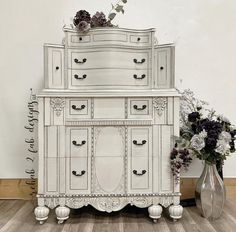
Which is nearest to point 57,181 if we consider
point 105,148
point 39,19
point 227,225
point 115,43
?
point 105,148

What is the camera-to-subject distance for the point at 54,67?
7.81 ft

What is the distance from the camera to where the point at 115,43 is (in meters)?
2.35

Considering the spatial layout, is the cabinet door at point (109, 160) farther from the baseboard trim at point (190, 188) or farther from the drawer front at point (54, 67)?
the baseboard trim at point (190, 188)

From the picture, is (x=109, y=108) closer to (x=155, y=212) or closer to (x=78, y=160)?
(x=78, y=160)

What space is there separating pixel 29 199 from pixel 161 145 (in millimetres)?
1294

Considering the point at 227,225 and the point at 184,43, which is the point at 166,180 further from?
the point at 184,43

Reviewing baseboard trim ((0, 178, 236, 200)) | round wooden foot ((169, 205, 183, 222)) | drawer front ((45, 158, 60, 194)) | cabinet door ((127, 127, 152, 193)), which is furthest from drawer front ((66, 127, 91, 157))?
baseboard trim ((0, 178, 236, 200))

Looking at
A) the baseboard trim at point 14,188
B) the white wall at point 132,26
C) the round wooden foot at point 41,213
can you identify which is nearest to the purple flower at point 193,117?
the white wall at point 132,26

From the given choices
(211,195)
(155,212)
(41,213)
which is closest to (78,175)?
→ (41,213)

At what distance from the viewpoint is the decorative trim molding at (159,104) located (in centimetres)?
231

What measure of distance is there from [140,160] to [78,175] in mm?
432

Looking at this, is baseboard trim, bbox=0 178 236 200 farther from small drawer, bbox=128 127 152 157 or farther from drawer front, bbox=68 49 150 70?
drawer front, bbox=68 49 150 70

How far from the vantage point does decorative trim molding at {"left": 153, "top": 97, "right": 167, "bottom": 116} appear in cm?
231

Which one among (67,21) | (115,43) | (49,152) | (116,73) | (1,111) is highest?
(67,21)
